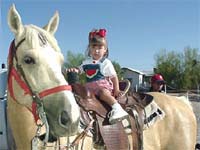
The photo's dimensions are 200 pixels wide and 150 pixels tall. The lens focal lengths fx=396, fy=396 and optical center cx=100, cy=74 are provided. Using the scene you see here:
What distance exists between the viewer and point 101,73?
12.3 feet

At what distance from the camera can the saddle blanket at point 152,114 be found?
13.8 feet

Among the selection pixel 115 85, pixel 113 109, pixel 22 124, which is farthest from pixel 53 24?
pixel 115 85

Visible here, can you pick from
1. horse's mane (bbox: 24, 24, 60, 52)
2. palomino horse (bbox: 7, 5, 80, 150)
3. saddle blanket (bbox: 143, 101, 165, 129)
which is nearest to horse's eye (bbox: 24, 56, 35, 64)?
palomino horse (bbox: 7, 5, 80, 150)

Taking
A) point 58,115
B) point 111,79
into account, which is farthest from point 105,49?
point 58,115

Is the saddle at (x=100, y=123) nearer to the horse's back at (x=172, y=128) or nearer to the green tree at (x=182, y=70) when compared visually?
the horse's back at (x=172, y=128)

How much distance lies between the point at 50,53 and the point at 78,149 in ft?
2.83

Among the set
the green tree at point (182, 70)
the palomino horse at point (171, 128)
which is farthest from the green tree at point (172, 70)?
the palomino horse at point (171, 128)

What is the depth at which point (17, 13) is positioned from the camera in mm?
2869

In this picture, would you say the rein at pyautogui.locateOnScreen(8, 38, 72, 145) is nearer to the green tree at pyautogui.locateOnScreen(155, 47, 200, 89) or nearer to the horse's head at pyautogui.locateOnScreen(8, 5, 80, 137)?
the horse's head at pyautogui.locateOnScreen(8, 5, 80, 137)

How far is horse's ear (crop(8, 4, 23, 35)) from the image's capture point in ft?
9.40

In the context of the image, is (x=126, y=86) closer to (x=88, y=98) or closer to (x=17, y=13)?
(x=88, y=98)

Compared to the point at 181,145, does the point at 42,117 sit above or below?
above

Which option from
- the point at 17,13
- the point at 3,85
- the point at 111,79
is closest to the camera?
the point at 17,13

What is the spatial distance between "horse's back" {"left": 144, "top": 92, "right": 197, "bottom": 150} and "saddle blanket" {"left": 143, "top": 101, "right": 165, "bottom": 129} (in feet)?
0.26
